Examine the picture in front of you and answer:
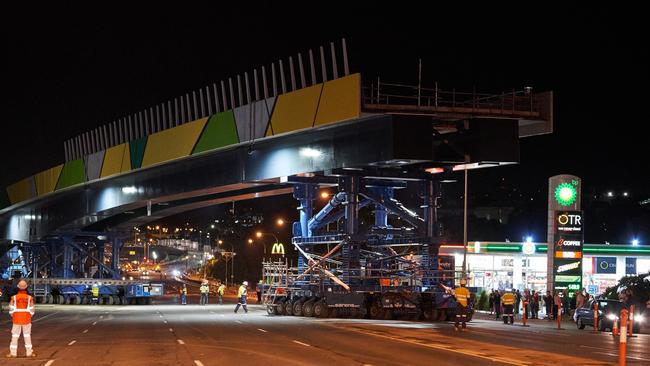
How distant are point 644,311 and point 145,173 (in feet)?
102

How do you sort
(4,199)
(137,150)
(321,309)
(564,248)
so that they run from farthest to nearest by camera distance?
(4,199)
(137,150)
(564,248)
(321,309)

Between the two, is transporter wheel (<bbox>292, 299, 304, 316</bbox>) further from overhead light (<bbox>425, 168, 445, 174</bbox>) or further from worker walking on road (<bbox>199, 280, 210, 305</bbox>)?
worker walking on road (<bbox>199, 280, 210, 305</bbox>)

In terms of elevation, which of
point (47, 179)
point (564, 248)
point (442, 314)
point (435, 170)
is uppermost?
point (47, 179)

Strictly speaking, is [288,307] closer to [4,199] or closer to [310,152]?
[310,152]

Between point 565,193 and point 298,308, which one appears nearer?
point 298,308

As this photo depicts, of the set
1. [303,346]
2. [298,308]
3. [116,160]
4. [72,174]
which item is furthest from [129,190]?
[303,346]

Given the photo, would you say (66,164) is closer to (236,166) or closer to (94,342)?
(236,166)

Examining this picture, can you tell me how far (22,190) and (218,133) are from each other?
121ft

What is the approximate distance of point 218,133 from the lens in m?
49.1

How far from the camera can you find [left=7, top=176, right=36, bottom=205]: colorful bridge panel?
76875 millimetres

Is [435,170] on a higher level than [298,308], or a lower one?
higher

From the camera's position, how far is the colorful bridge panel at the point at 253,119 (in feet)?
149

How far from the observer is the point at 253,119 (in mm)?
46375

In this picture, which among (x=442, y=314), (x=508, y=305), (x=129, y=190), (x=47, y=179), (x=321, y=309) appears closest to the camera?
(x=508, y=305)
